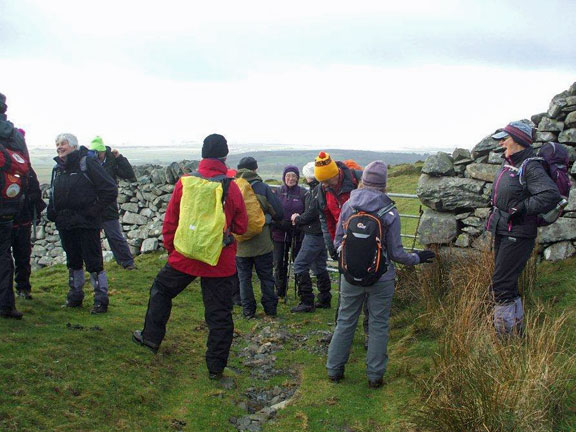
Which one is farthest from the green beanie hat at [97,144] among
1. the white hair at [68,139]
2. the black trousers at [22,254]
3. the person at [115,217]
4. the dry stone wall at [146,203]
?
the dry stone wall at [146,203]

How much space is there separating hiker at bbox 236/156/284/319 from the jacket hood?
102 inches

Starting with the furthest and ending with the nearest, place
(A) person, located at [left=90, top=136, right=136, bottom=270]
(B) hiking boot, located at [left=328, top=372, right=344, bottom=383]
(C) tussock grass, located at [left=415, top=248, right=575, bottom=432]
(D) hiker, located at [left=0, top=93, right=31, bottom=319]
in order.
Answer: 1. (A) person, located at [left=90, top=136, right=136, bottom=270]
2. (D) hiker, located at [left=0, top=93, right=31, bottom=319]
3. (B) hiking boot, located at [left=328, top=372, right=344, bottom=383]
4. (C) tussock grass, located at [left=415, top=248, right=575, bottom=432]

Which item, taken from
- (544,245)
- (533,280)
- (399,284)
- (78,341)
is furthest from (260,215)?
(544,245)

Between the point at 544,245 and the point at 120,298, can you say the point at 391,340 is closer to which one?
the point at 544,245

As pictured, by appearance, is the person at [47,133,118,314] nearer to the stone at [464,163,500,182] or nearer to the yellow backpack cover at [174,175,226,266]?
the yellow backpack cover at [174,175,226,266]

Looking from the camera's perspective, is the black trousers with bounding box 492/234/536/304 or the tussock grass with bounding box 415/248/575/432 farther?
the black trousers with bounding box 492/234/536/304

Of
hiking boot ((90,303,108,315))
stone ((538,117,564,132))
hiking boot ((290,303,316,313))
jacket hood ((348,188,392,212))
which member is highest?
stone ((538,117,564,132))

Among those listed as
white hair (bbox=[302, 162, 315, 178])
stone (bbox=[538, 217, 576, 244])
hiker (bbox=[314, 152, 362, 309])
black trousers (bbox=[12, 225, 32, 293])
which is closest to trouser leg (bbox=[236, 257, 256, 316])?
white hair (bbox=[302, 162, 315, 178])

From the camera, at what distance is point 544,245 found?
780 cm

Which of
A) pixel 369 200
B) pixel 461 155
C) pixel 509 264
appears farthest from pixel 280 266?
pixel 509 264

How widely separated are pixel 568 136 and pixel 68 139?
6594 mm

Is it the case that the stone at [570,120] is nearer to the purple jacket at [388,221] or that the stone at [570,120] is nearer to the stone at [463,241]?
the stone at [463,241]

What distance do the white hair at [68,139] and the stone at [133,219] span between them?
646cm

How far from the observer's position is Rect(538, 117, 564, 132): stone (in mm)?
7838
